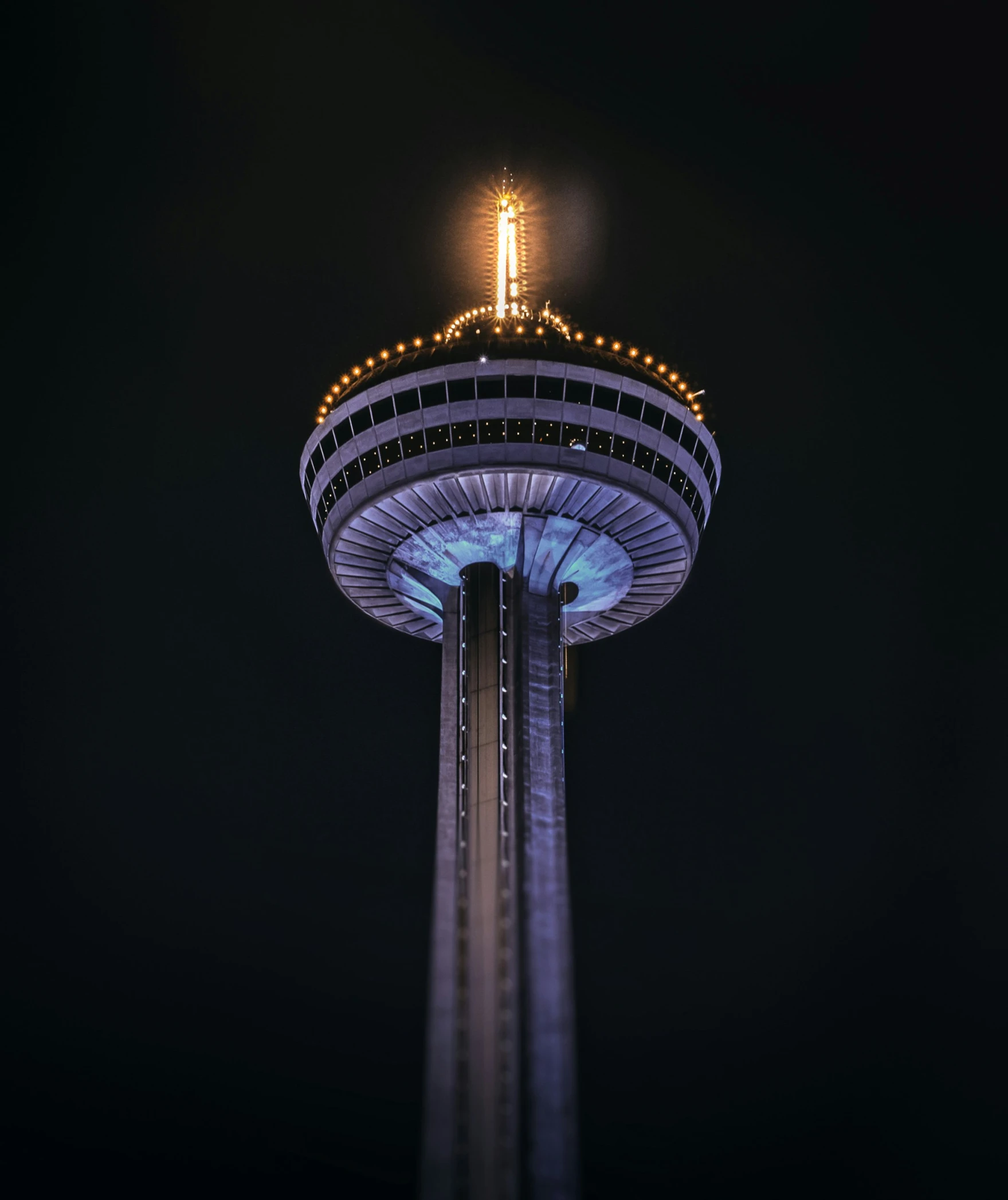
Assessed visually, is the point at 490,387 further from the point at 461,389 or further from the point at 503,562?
the point at 503,562

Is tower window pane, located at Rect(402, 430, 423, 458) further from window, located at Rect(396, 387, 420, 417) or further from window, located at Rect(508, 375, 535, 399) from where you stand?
window, located at Rect(508, 375, 535, 399)

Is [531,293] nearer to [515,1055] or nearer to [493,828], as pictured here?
[493,828]

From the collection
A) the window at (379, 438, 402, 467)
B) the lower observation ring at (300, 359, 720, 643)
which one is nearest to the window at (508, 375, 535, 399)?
the lower observation ring at (300, 359, 720, 643)

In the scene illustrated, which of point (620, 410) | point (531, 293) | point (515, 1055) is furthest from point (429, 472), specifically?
point (515, 1055)

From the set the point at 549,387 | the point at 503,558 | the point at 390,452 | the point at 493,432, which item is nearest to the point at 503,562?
the point at 503,558

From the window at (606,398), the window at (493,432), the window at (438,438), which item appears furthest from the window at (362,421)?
the window at (606,398)

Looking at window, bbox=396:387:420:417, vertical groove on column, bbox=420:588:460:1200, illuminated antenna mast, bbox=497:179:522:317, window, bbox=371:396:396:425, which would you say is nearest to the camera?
vertical groove on column, bbox=420:588:460:1200

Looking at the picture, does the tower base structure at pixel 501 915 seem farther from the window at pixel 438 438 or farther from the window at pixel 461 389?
the window at pixel 461 389
